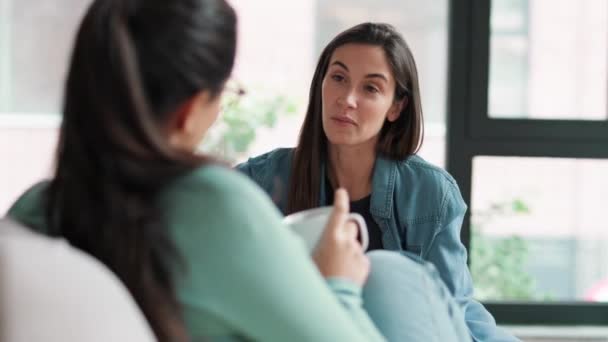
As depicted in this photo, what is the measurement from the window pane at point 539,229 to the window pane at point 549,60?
19cm

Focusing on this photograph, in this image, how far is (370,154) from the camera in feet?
7.39

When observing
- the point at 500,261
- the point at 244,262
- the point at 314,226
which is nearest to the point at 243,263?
the point at 244,262

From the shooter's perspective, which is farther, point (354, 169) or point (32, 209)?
point (354, 169)

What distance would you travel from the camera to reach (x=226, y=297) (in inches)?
38.7

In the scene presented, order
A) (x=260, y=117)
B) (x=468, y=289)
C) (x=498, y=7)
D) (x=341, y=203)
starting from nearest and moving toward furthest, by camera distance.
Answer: (x=341, y=203)
(x=468, y=289)
(x=498, y=7)
(x=260, y=117)

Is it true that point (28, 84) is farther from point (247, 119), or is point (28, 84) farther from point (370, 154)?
point (370, 154)

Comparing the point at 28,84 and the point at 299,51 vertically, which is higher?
the point at 299,51

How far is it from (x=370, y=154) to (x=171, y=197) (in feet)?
4.29

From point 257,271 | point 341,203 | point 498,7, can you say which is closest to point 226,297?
point 257,271

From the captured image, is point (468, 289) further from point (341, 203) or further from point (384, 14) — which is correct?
point (384, 14)

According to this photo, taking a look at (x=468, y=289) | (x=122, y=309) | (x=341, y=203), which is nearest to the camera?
(x=122, y=309)

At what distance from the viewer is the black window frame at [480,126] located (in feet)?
11.3

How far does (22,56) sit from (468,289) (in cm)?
227

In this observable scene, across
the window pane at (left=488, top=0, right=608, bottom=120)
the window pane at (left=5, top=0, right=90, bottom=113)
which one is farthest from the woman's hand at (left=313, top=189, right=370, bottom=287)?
the window pane at (left=5, top=0, right=90, bottom=113)
